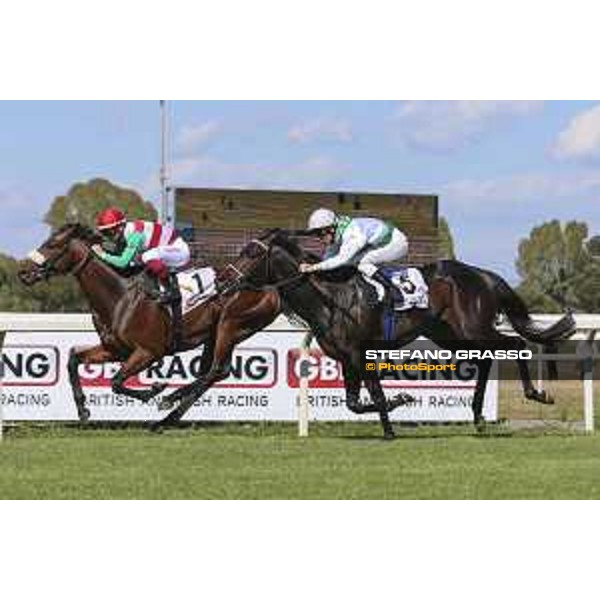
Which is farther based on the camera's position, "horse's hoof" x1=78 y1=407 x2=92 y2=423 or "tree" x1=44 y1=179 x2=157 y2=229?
"tree" x1=44 y1=179 x2=157 y2=229

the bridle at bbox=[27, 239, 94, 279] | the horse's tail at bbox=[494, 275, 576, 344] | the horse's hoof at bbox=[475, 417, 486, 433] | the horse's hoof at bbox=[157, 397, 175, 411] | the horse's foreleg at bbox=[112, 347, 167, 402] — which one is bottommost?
the horse's hoof at bbox=[475, 417, 486, 433]

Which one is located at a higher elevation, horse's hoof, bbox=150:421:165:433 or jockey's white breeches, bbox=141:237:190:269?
jockey's white breeches, bbox=141:237:190:269

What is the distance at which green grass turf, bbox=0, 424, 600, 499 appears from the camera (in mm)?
9906

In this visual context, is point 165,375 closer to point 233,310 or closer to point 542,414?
point 233,310

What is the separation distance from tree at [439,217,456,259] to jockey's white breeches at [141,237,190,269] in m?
3.34

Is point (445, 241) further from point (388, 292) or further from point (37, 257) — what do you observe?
point (37, 257)

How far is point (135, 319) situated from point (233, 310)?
92 cm

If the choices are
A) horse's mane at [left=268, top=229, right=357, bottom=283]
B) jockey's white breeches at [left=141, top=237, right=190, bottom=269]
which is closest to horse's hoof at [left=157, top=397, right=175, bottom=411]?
jockey's white breeches at [left=141, top=237, right=190, bottom=269]

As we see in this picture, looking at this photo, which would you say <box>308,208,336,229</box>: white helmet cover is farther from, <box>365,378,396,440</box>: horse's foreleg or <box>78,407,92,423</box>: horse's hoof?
<box>78,407,92,423</box>: horse's hoof

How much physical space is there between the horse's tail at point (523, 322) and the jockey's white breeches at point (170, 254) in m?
2.97

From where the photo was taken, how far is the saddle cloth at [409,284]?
1281cm

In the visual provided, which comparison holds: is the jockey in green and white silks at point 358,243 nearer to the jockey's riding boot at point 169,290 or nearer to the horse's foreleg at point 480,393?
the jockey's riding boot at point 169,290

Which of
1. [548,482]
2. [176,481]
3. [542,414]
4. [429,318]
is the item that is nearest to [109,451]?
[176,481]

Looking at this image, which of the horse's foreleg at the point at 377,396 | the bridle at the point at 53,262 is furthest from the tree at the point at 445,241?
the bridle at the point at 53,262
